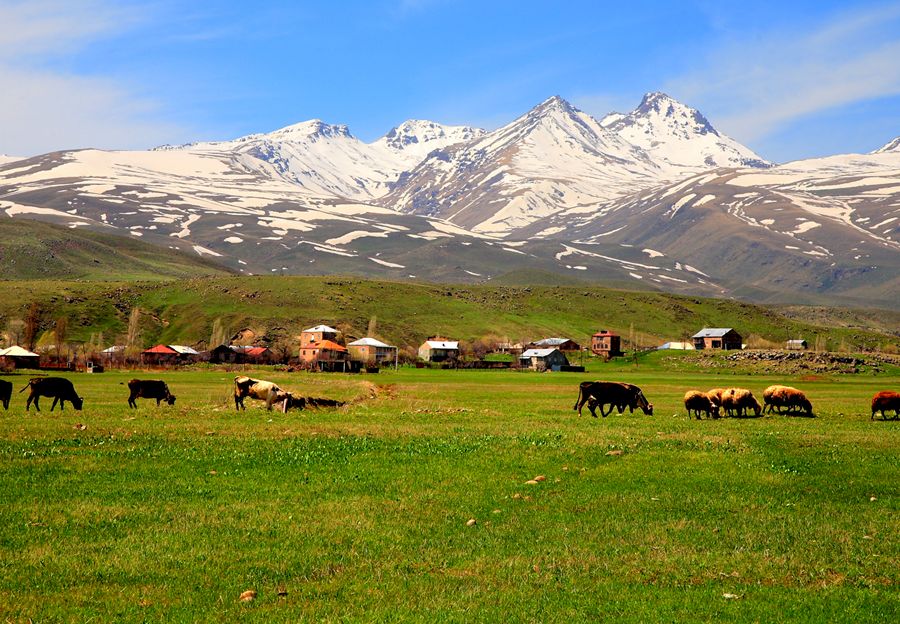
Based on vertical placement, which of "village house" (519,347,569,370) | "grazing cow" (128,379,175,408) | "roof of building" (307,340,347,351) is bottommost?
"grazing cow" (128,379,175,408)

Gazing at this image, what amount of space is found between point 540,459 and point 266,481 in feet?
30.0

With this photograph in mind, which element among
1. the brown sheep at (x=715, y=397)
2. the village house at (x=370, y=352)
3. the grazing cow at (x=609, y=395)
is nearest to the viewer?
the brown sheep at (x=715, y=397)

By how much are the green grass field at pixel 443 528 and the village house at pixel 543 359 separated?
144 m

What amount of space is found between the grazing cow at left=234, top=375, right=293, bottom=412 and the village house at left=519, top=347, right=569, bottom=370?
129 meters

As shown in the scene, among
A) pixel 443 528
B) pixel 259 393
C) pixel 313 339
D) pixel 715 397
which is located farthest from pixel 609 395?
pixel 313 339

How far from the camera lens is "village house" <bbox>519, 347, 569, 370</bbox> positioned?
176875mm

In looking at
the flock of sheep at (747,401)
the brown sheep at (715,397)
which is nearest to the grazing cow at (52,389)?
the flock of sheep at (747,401)

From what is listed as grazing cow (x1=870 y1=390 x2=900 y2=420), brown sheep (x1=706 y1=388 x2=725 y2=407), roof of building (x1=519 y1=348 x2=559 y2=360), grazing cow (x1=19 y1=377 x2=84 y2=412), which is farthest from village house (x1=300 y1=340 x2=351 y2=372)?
grazing cow (x1=870 y1=390 x2=900 y2=420)

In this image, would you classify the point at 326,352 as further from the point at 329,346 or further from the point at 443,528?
the point at 443,528

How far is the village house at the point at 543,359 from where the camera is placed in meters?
177

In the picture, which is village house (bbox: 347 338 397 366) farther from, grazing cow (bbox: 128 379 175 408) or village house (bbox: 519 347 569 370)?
grazing cow (bbox: 128 379 175 408)

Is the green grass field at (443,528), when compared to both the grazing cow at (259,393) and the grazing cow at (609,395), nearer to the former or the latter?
the grazing cow at (259,393)

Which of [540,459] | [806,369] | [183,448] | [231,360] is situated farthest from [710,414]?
[231,360]

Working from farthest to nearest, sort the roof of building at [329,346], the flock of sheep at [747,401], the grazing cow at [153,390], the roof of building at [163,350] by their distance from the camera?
the roof of building at [329,346] → the roof of building at [163,350] → the grazing cow at [153,390] → the flock of sheep at [747,401]
